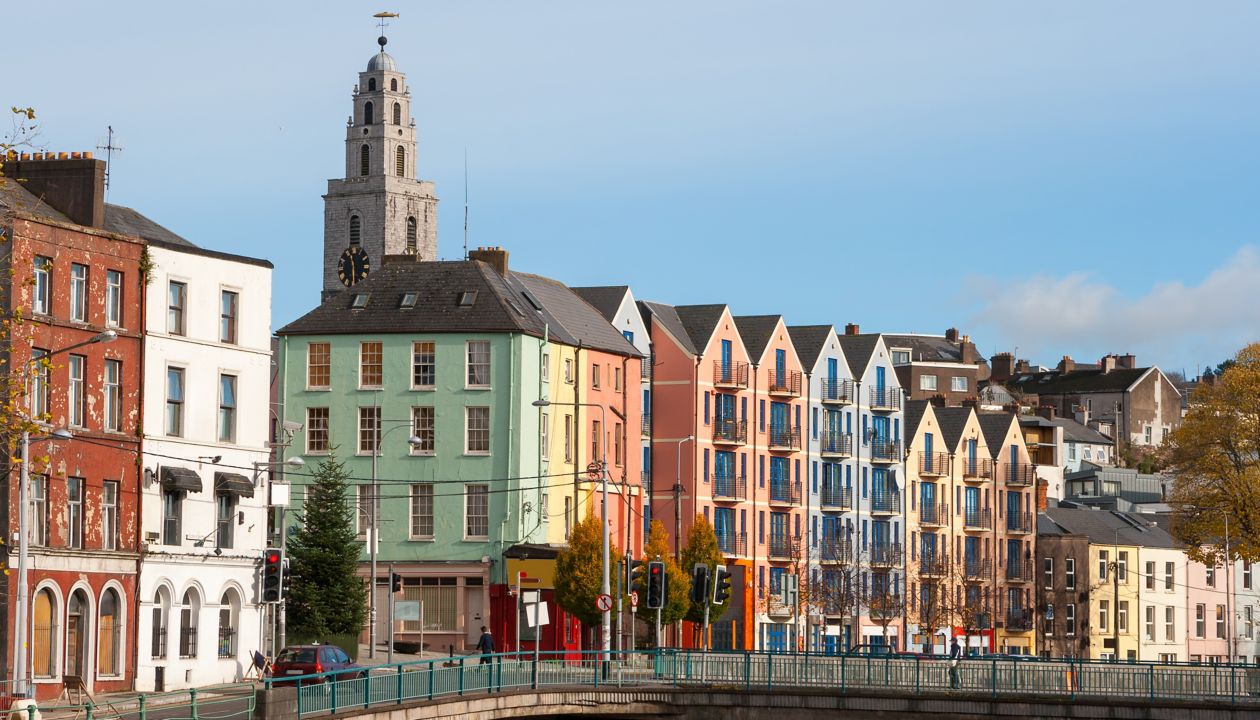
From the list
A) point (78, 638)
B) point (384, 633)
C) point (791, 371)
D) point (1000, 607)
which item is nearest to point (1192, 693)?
point (78, 638)

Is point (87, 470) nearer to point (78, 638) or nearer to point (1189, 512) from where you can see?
point (78, 638)

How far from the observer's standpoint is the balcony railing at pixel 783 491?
112812 millimetres

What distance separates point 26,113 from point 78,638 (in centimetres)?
2589

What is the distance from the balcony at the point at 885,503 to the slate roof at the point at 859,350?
7.05m

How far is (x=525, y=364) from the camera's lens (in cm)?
9181

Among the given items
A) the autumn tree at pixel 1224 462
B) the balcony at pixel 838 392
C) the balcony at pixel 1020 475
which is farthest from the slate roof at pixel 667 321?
the balcony at pixel 1020 475

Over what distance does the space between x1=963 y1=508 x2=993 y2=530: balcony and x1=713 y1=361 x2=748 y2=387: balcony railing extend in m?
28.3

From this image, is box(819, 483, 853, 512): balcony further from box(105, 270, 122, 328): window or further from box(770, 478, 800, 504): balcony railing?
box(105, 270, 122, 328): window

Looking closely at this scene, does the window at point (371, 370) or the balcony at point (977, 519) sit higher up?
the window at point (371, 370)

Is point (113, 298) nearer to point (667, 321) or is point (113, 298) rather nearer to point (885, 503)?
point (667, 321)

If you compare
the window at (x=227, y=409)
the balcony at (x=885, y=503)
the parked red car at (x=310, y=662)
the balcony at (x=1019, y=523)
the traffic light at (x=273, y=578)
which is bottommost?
the parked red car at (x=310, y=662)

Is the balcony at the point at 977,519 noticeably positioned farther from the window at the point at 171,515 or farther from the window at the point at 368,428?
the window at the point at 171,515

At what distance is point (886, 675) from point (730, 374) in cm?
4308

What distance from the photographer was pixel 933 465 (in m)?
129
